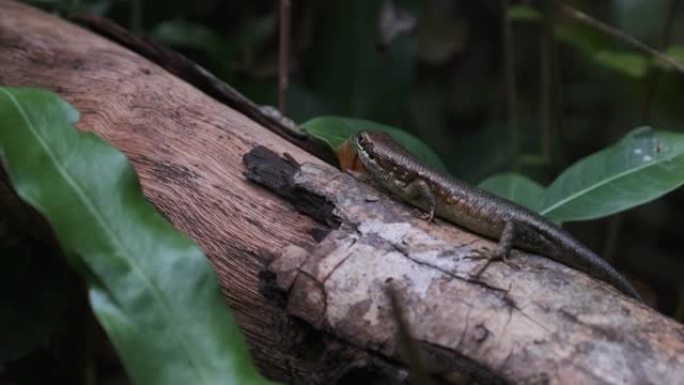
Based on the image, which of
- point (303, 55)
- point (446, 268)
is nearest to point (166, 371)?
point (446, 268)

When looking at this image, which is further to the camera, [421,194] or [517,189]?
[517,189]

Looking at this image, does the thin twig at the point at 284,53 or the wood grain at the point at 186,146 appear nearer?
the wood grain at the point at 186,146

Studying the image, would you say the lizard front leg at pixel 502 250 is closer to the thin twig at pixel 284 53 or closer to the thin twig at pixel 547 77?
the thin twig at pixel 284 53

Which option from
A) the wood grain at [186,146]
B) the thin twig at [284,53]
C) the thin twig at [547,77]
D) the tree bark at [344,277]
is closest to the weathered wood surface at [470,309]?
the tree bark at [344,277]

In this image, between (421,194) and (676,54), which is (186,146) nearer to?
(421,194)

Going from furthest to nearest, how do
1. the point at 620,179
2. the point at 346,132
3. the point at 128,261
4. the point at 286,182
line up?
the point at 346,132 → the point at 620,179 → the point at 286,182 → the point at 128,261

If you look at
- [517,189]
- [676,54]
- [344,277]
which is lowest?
[344,277]

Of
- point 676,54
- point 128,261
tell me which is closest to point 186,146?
point 128,261
